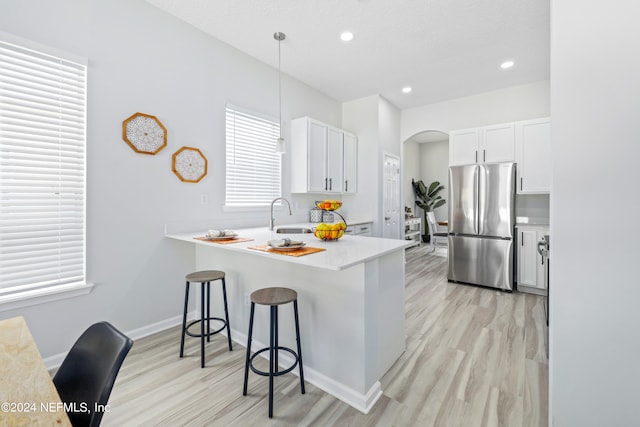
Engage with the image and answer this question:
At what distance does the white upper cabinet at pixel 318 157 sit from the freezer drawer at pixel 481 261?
195 cm

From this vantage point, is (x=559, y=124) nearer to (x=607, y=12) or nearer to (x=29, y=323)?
(x=607, y=12)

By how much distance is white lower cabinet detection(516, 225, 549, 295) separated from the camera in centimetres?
360

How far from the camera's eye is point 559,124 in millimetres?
1051

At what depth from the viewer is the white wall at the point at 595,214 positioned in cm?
94

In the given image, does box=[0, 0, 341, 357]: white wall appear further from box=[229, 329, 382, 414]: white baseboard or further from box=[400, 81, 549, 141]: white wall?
box=[400, 81, 549, 141]: white wall

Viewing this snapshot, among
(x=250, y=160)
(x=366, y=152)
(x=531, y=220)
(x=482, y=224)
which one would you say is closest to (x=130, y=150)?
(x=250, y=160)

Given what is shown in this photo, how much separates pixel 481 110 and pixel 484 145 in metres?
0.86

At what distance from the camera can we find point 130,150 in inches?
96.0

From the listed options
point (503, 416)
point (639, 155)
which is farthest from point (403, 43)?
point (503, 416)

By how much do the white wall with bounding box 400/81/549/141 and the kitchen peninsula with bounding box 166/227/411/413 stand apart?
364 cm

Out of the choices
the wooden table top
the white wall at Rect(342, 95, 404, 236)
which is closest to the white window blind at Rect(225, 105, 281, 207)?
the white wall at Rect(342, 95, 404, 236)

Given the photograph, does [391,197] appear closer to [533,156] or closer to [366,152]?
[366,152]

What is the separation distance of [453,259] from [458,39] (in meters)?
2.83

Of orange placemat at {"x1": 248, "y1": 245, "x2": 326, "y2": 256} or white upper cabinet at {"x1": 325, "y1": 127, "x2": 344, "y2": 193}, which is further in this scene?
white upper cabinet at {"x1": 325, "y1": 127, "x2": 344, "y2": 193}
